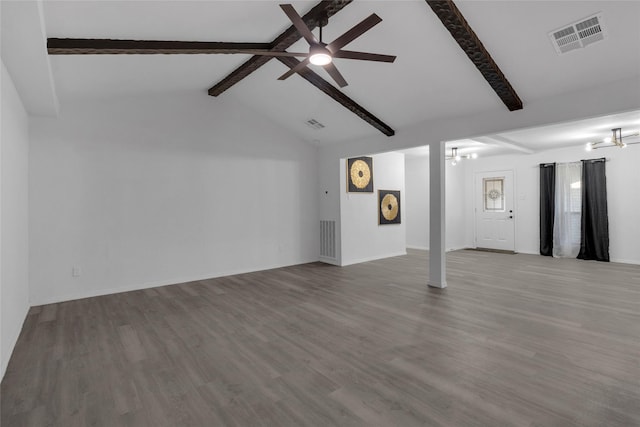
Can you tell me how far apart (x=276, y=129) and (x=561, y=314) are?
5.35 m

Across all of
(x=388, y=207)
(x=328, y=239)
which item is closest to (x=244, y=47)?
(x=328, y=239)

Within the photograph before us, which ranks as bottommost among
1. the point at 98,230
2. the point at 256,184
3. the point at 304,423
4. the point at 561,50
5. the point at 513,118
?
the point at 304,423

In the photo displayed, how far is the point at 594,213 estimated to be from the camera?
6965mm

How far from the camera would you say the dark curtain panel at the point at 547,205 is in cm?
757

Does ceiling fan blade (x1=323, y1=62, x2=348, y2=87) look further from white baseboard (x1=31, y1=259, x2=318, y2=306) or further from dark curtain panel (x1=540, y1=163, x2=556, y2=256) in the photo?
dark curtain panel (x1=540, y1=163, x2=556, y2=256)

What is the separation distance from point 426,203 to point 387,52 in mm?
5777

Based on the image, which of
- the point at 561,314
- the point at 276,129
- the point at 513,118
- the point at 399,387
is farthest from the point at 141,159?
the point at 561,314

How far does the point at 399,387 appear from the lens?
87.4 inches

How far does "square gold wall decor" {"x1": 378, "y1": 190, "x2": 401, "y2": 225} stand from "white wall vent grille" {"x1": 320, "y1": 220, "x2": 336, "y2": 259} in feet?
4.11

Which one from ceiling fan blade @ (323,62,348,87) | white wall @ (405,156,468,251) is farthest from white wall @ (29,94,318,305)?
Answer: white wall @ (405,156,468,251)

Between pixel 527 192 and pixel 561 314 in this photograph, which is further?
pixel 527 192

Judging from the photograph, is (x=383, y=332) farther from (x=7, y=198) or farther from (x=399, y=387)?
(x=7, y=198)

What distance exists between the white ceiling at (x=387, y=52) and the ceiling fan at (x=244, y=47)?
8cm

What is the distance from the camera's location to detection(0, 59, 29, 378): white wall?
264 centimetres
